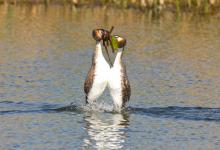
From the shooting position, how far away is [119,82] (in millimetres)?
15383

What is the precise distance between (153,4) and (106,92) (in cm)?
1498

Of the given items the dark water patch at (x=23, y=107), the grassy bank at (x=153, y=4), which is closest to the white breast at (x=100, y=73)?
the dark water patch at (x=23, y=107)

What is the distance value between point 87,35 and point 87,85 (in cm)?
1018

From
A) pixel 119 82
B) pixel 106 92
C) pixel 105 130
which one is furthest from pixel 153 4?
pixel 105 130

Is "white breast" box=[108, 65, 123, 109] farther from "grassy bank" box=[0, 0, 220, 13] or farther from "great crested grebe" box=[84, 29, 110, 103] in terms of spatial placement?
"grassy bank" box=[0, 0, 220, 13]

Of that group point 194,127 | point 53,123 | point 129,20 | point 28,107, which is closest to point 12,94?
point 28,107

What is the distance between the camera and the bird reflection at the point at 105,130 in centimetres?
1308

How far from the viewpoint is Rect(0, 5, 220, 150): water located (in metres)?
13.6

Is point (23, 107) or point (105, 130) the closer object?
point (105, 130)

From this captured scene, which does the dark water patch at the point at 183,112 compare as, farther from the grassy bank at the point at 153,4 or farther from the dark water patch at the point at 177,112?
the grassy bank at the point at 153,4

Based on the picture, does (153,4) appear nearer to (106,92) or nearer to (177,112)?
(106,92)

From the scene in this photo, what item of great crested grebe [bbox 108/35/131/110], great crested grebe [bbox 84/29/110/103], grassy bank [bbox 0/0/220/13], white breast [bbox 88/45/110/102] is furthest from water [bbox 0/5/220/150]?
grassy bank [bbox 0/0/220/13]

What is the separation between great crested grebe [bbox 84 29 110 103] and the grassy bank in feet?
53.1

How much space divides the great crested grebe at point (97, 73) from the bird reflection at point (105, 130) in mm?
414
